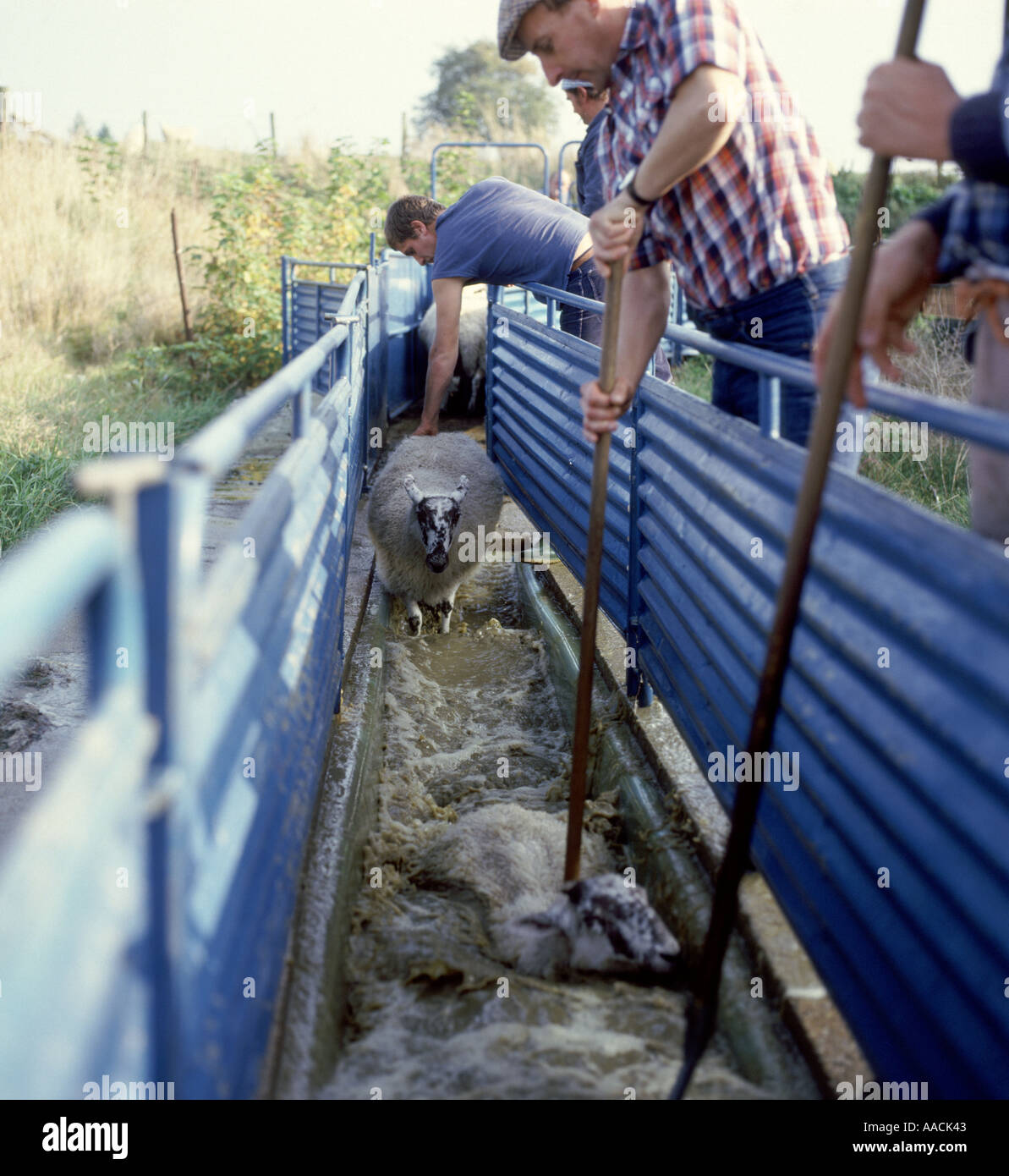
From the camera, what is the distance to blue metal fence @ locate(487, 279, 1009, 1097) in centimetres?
162

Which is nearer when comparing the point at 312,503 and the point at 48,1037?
the point at 48,1037

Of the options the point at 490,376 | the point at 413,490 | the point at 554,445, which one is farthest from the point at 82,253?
the point at 554,445

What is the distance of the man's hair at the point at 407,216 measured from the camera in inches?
252

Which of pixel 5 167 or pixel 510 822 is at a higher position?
pixel 5 167

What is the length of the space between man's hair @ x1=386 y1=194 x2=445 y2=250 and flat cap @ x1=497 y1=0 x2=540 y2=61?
12.1 feet

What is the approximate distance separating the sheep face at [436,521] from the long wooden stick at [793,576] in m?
3.61

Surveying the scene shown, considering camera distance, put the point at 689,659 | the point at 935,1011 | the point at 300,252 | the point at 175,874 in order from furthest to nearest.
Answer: the point at 300,252
the point at 689,659
the point at 935,1011
the point at 175,874

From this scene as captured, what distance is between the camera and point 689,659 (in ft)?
10.6

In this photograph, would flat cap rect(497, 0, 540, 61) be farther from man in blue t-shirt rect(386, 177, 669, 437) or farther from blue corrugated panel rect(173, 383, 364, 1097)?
man in blue t-shirt rect(386, 177, 669, 437)

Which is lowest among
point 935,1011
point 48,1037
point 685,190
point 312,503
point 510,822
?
point 510,822

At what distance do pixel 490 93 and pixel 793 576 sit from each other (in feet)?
161

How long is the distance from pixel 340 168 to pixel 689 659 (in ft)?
46.7
